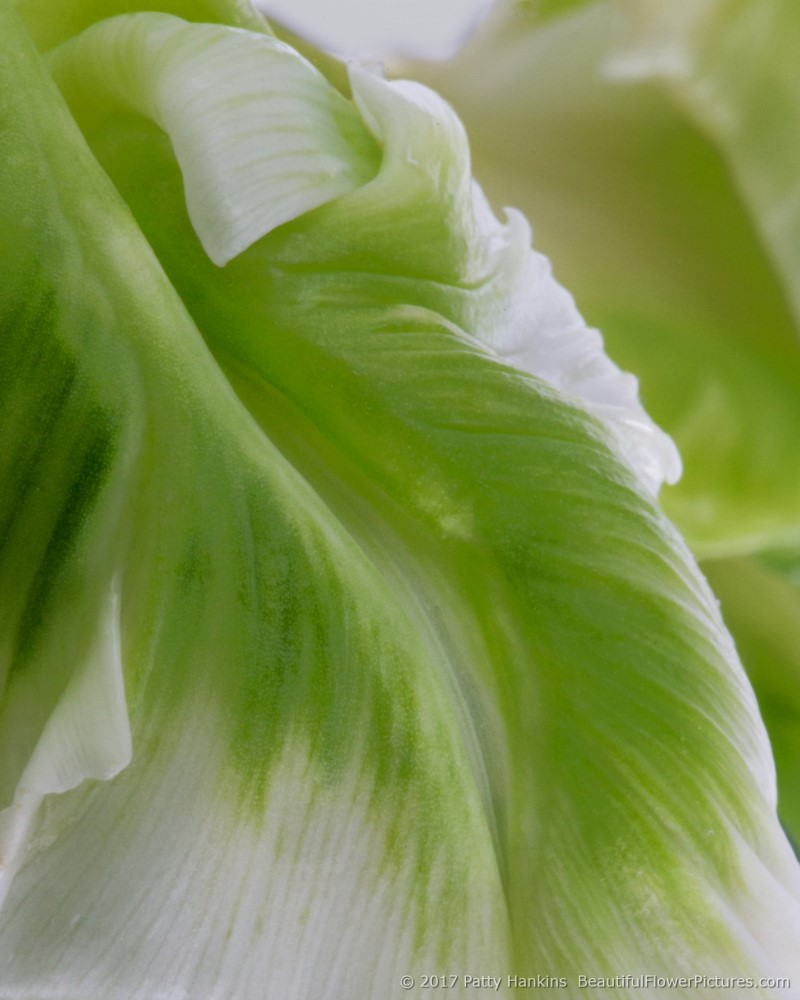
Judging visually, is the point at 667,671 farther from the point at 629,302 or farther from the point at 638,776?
the point at 629,302

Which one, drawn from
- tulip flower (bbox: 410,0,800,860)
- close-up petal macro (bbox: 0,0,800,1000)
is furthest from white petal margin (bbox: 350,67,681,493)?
tulip flower (bbox: 410,0,800,860)

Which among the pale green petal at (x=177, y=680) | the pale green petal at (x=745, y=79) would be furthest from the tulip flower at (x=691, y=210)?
the pale green petal at (x=177, y=680)

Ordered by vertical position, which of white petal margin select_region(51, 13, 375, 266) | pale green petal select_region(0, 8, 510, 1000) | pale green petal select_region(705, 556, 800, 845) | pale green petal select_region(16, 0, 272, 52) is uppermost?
pale green petal select_region(16, 0, 272, 52)

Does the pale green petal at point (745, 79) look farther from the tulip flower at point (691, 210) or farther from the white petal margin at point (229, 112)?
the white petal margin at point (229, 112)

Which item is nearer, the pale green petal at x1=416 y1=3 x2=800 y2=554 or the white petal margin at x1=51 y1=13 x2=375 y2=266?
the white petal margin at x1=51 y1=13 x2=375 y2=266

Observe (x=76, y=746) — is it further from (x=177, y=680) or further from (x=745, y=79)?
(x=745, y=79)

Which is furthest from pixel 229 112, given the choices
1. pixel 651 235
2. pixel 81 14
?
pixel 651 235

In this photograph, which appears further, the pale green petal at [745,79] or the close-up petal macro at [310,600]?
the pale green petal at [745,79]

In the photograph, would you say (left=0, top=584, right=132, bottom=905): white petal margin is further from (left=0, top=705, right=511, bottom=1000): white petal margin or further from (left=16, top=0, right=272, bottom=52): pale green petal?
(left=16, top=0, right=272, bottom=52): pale green petal

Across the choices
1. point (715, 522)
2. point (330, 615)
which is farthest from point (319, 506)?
point (715, 522)
